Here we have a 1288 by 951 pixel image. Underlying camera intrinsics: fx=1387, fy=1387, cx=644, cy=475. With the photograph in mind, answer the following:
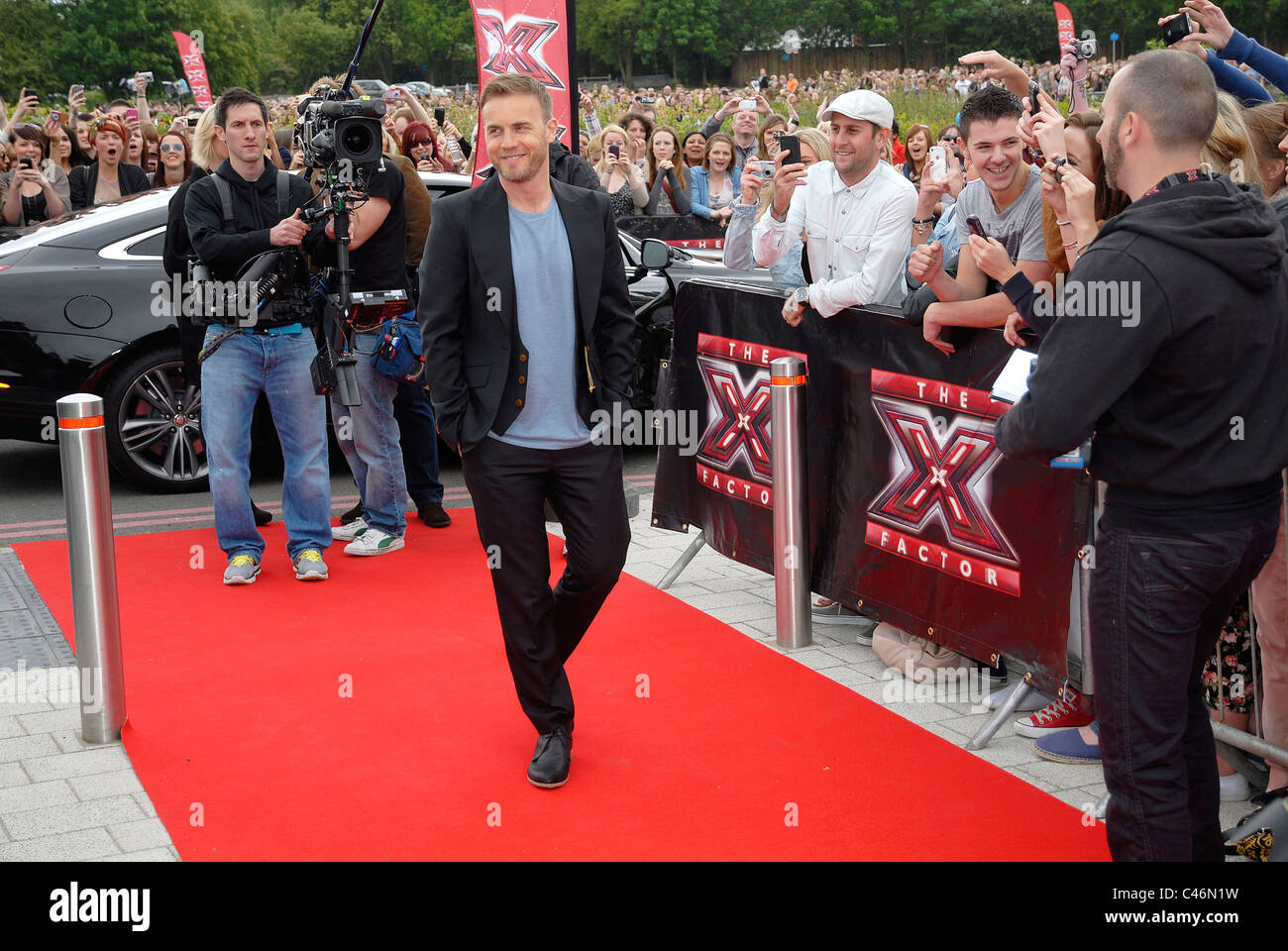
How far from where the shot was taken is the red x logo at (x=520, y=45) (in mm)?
7867

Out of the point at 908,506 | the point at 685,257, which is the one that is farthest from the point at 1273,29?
the point at 908,506

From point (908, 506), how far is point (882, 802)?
1302 mm

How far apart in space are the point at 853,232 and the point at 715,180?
6.95 metres

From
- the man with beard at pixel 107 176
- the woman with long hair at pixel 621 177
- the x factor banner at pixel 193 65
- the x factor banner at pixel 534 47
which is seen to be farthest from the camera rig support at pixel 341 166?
the x factor banner at pixel 193 65

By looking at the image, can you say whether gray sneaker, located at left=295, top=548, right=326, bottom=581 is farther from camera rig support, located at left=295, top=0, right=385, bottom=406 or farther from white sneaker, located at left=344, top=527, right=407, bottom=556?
camera rig support, located at left=295, top=0, right=385, bottom=406

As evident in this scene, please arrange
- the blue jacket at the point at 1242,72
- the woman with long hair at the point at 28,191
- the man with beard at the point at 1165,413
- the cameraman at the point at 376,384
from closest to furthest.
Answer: the man with beard at the point at 1165,413
the blue jacket at the point at 1242,72
the cameraman at the point at 376,384
the woman with long hair at the point at 28,191

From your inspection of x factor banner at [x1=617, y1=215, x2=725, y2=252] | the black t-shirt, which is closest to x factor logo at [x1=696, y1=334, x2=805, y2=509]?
the black t-shirt

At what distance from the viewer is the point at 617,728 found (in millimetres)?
4969

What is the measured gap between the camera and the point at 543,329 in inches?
174

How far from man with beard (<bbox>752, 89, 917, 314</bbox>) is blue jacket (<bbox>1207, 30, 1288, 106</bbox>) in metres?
1.26

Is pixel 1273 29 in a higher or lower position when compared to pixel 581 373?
higher

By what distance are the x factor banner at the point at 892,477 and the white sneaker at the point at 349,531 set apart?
197 centimetres

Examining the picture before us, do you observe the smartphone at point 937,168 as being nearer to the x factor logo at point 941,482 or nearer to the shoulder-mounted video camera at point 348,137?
the x factor logo at point 941,482

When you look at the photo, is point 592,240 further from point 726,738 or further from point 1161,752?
point 1161,752
